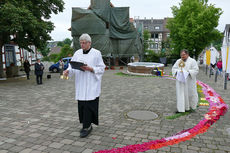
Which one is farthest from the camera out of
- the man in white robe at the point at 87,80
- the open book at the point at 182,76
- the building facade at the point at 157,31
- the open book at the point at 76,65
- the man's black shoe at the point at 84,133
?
the building facade at the point at 157,31

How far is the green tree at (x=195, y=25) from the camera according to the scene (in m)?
27.2

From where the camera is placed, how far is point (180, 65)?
5.68 metres

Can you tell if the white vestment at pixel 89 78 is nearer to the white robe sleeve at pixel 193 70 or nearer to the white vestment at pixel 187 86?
the white vestment at pixel 187 86

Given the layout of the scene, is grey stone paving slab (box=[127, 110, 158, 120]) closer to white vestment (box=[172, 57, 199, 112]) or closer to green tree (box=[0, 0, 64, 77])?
white vestment (box=[172, 57, 199, 112])

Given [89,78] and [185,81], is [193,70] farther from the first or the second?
[89,78]

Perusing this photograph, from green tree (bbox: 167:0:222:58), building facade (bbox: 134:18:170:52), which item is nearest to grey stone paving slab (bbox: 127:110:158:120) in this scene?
green tree (bbox: 167:0:222:58)

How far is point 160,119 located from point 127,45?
24908 millimetres

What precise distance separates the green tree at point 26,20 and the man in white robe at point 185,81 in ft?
32.5

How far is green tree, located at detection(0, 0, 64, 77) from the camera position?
1136 cm

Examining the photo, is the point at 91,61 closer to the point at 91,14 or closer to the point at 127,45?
the point at 91,14

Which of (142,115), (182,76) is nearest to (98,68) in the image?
(142,115)

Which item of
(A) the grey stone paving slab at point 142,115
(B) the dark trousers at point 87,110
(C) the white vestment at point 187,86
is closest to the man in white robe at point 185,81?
(C) the white vestment at point 187,86

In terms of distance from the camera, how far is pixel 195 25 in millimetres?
27234

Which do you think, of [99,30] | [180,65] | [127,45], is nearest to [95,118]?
[180,65]
